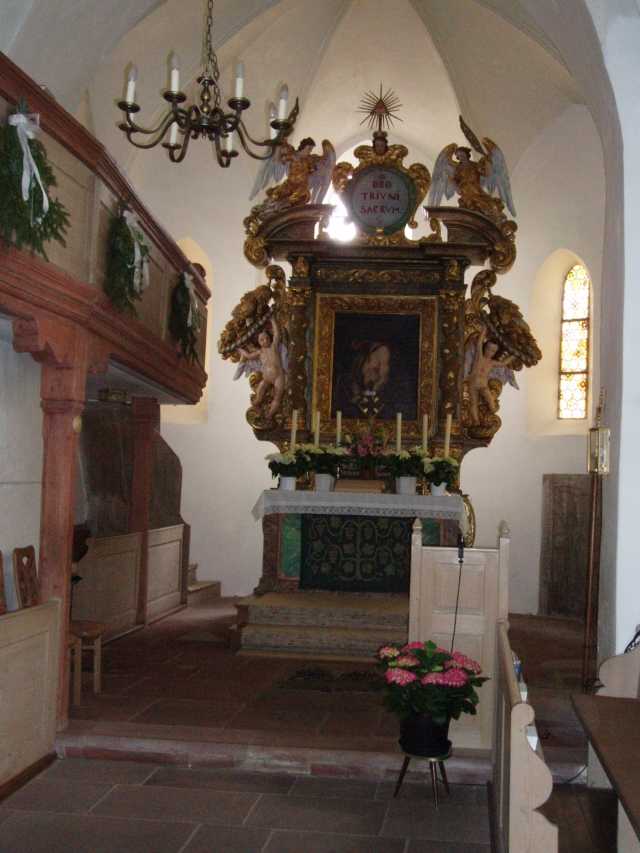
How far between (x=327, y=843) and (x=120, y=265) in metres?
4.16

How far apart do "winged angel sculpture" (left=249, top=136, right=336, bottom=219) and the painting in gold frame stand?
1.16 metres

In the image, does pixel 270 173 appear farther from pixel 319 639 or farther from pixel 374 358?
pixel 319 639

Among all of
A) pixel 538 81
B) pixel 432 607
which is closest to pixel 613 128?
pixel 432 607

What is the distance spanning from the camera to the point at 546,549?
13.6m

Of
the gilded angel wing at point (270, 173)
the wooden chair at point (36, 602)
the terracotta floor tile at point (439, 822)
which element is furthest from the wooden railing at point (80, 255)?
the terracotta floor tile at point (439, 822)

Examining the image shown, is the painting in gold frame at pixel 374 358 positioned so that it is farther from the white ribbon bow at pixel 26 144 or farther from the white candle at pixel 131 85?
the white ribbon bow at pixel 26 144

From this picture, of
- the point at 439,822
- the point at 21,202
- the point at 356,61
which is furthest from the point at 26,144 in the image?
the point at 356,61

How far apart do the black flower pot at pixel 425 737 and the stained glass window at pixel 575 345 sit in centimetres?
914

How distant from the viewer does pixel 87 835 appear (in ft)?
16.9

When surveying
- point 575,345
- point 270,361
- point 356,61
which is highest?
point 356,61

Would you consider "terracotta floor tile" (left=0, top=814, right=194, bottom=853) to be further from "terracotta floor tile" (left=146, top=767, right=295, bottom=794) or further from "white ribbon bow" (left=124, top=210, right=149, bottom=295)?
"white ribbon bow" (left=124, top=210, right=149, bottom=295)

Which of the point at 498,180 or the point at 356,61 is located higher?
the point at 356,61

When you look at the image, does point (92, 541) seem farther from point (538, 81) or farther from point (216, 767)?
point (538, 81)

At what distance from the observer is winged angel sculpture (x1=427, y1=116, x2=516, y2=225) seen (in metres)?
11.3
